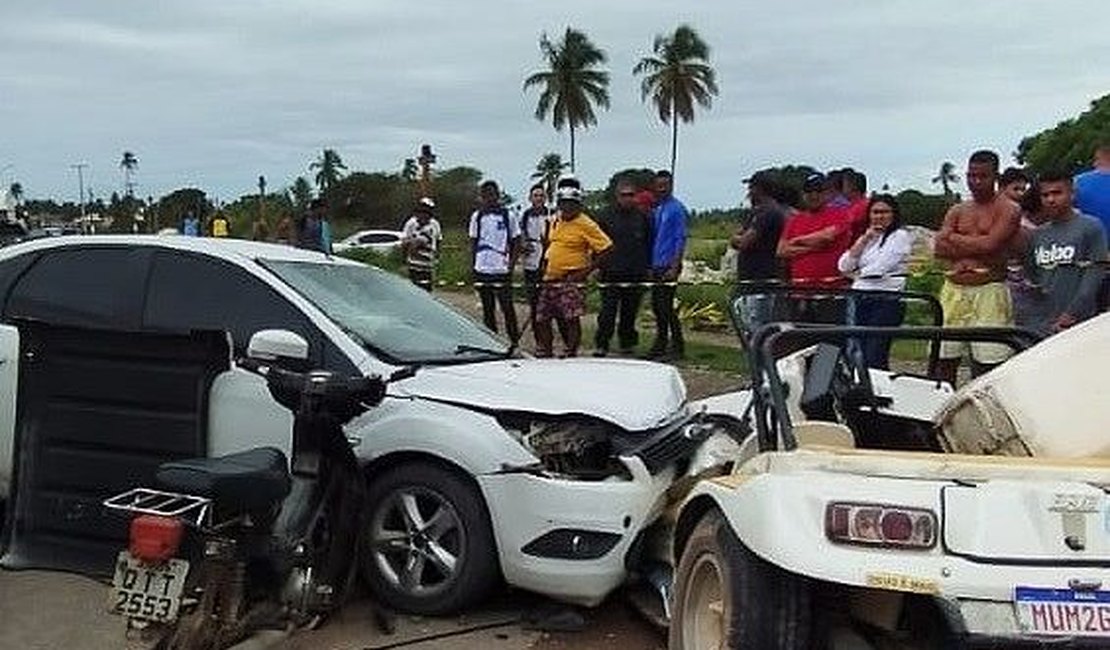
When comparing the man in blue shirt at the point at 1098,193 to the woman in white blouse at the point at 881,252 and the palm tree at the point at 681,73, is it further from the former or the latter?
the palm tree at the point at 681,73

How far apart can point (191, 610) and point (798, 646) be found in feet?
6.58

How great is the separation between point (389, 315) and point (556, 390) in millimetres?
1129

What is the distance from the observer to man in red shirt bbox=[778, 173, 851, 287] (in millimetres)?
9375

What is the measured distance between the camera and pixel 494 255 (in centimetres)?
1241

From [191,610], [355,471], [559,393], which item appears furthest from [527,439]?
[191,610]

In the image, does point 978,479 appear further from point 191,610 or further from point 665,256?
point 665,256

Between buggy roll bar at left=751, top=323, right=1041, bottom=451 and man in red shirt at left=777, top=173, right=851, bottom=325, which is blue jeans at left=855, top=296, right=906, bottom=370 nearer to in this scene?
buggy roll bar at left=751, top=323, right=1041, bottom=451

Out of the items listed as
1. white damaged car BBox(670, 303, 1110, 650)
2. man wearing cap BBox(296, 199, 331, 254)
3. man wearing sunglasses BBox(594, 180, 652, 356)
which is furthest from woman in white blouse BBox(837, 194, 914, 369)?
man wearing cap BBox(296, 199, 331, 254)

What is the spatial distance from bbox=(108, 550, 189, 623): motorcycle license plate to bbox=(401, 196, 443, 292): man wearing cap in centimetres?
931

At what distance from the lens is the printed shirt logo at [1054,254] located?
24.3 feet

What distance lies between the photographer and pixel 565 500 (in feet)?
17.2

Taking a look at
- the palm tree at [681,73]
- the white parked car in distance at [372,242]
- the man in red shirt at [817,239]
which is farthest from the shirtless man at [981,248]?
the palm tree at [681,73]

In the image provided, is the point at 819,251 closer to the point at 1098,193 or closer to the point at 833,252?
the point at 833,252

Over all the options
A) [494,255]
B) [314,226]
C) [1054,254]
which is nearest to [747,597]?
[1054,254]
